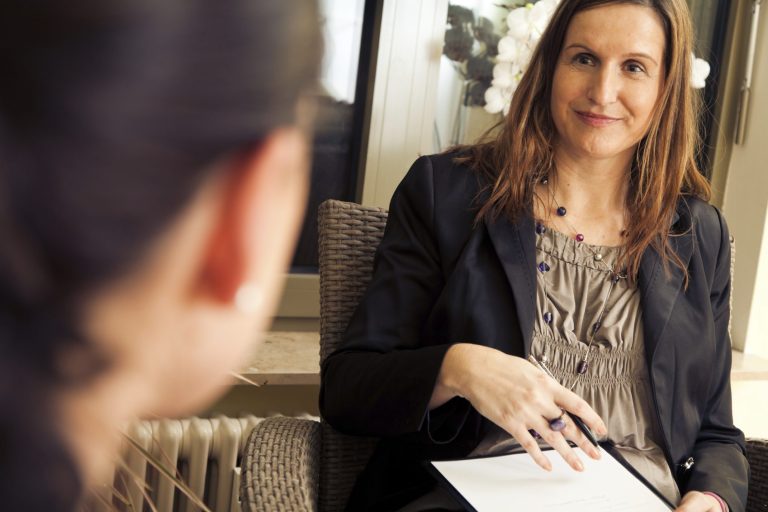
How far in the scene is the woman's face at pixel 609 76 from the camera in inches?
58.7

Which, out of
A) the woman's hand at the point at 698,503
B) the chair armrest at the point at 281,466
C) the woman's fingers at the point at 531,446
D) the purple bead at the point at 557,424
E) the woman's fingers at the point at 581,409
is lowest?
the woman's hand at the point at 698,503

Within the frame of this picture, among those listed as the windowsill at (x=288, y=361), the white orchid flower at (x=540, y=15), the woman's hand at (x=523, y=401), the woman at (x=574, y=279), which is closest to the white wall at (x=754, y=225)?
the windowsill at (x=288, y=361)

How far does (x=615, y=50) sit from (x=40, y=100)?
1421mm

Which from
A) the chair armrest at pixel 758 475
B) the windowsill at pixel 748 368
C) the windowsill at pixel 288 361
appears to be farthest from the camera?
the windowsill at pixel 748 368

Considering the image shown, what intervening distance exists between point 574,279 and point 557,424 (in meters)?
0.36

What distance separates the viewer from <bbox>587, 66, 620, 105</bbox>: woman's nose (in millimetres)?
1476

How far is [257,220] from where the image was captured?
0.20 metres

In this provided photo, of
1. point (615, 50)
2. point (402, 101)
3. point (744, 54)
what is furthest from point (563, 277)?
point (744, 54)

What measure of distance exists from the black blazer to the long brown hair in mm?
32

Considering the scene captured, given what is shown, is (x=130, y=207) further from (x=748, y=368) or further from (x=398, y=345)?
(x=748, y=368)

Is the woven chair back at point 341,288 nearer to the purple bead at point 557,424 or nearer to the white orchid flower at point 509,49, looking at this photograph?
the purple bead at point 557,424

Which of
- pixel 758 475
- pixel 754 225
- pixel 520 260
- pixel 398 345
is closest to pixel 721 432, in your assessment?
pixel 758 475

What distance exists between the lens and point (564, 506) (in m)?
1.21

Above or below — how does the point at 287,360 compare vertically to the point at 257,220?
below
